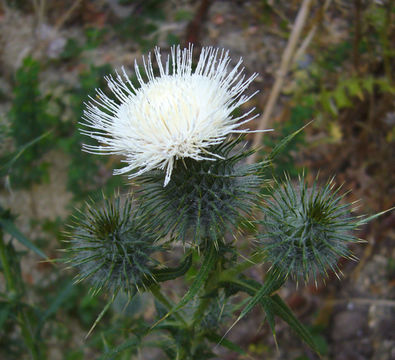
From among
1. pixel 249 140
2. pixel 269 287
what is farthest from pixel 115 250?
pixel 249 140

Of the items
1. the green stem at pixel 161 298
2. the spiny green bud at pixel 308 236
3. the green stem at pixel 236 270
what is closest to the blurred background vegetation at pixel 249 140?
the green stem at pixel 161 298

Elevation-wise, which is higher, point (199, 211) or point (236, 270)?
point (199, 211)

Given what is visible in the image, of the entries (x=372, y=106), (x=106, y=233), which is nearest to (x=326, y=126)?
(x=372, y=106)

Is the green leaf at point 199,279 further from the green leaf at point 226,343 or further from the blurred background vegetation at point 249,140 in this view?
the blurred background vegetation at point 249,140

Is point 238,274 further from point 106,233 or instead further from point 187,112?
point 187,112

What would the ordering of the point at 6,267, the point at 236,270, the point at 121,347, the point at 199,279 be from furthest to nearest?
the point at 6,267
the point at 236,270
the point at 121,347
the point at 199,279

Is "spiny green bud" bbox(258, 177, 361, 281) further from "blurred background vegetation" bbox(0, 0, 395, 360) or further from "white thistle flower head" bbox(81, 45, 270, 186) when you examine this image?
"blurred background vegetation" bbox(0, 0, 395, 360)

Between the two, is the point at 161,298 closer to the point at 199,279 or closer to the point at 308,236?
the point at 199,279
